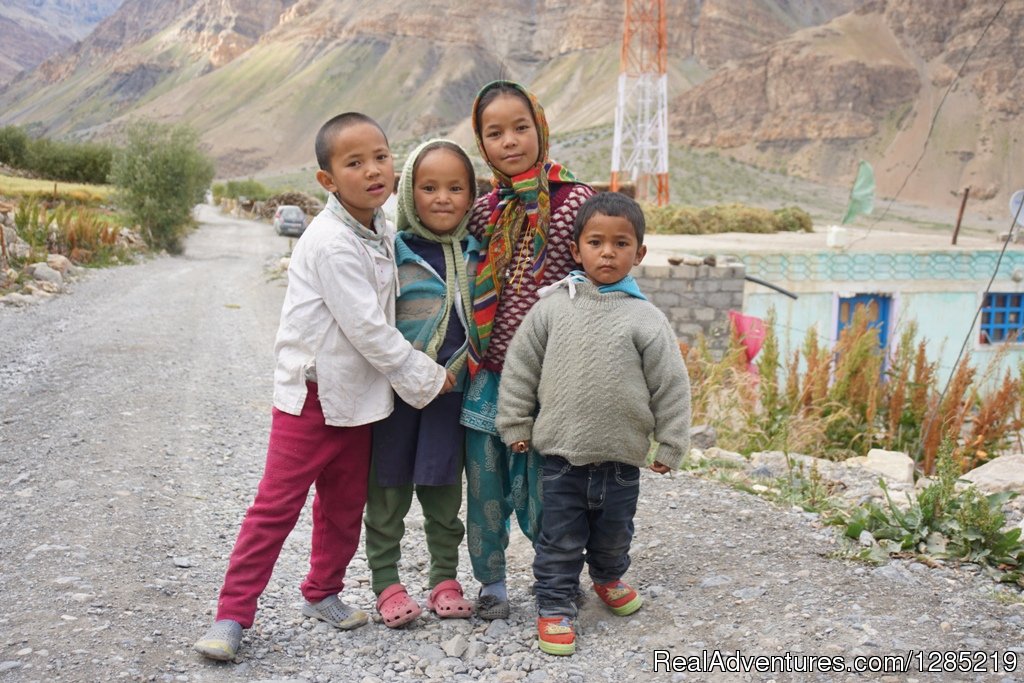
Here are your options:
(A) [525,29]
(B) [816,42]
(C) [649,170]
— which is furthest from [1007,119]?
(A) [525,29]

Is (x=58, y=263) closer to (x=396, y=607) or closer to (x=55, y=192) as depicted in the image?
(x=55, y=192)

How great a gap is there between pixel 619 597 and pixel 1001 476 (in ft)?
8.38

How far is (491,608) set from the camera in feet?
9.80

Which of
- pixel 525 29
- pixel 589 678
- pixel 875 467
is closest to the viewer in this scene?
pixel 589 678

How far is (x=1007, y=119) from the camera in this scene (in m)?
59.8

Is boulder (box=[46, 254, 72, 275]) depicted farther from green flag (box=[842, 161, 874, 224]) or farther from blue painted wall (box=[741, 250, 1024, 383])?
green flag (box=[842, 161, 874, 224])

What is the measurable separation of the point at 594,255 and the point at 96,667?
6.18 ft

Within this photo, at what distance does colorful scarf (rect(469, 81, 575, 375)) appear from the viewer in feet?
9.25

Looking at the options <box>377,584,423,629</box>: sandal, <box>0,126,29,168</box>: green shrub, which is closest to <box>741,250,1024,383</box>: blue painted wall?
<box>377,584,423,629</box>: sandal

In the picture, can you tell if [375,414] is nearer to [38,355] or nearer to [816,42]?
[38,355]

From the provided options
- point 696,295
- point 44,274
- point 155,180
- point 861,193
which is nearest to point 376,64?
point 155,180

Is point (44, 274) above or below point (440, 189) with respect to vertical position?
below

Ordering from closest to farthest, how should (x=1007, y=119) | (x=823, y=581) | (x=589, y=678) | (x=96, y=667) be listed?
(x=96, y=667) → (x=589, y=678) → (x=823, y=581) → (x=1007, y=119)

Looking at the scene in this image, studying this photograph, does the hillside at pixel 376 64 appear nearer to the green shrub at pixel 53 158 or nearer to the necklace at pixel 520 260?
the green shrub at pixel 53 158
